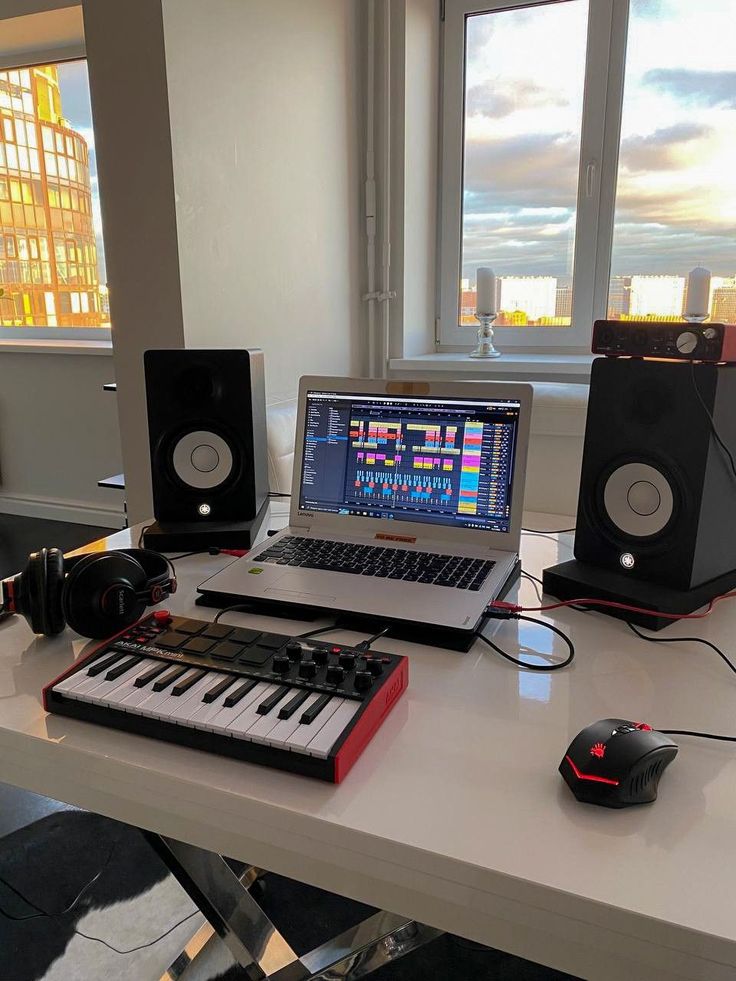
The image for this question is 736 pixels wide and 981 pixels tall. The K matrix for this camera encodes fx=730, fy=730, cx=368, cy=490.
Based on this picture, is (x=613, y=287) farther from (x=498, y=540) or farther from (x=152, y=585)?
(x=152, y=585)

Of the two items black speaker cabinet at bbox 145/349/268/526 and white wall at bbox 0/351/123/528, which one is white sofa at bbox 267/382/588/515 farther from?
white wall at bbox 0/351/123/528

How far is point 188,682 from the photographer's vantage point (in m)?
0.74

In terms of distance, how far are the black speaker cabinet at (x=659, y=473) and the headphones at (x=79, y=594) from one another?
64 centimetres

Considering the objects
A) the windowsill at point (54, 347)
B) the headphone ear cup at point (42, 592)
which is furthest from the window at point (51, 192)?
the headphone ear cup at point (42, 592)

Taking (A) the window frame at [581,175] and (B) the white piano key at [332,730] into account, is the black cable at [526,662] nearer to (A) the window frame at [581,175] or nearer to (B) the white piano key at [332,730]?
(B) the white piano key at [332,730]

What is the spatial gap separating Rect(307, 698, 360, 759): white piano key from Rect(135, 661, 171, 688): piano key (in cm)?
21

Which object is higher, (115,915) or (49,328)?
(49,328)

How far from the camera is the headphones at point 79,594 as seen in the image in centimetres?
88

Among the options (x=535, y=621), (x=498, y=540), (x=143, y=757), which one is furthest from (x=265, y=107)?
(x=143, y=757)

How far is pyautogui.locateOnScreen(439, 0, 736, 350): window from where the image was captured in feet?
8.00

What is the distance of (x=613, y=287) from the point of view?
264 centimetres

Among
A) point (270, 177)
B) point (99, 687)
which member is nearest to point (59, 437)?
point (270, 177)

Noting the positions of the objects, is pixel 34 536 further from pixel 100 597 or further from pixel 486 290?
pixel 100 597

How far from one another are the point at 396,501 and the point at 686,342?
0.47 meters
